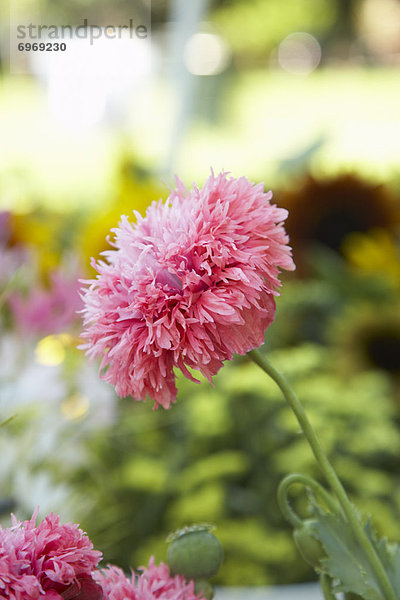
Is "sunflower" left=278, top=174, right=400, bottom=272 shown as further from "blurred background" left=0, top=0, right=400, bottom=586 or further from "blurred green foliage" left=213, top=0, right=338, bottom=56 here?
"blurred green foliage" left=213, top=0, right=338, bottom=56

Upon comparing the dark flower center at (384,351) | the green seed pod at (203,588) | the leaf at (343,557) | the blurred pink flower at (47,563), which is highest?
the blurred pink flower at (47,563)

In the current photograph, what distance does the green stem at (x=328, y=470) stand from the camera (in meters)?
0.28

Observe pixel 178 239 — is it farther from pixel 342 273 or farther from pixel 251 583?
pixel 342 273

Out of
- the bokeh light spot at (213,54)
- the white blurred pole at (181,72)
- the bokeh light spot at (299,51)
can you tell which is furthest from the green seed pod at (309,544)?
the bokeh light spot at (299,51)

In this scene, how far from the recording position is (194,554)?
12.4 inches

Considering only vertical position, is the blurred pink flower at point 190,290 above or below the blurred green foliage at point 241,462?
above

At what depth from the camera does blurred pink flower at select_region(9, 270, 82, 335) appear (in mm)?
792

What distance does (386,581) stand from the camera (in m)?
0.29

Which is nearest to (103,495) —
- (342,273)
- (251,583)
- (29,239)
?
(251,583)

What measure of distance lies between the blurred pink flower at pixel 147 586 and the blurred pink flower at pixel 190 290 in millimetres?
64

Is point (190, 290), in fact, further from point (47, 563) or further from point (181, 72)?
point (181, 72)

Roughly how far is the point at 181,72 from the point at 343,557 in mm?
1716

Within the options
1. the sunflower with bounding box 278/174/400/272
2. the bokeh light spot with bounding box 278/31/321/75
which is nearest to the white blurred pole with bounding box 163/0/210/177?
the sunflower with bounding box 278/174/400/272

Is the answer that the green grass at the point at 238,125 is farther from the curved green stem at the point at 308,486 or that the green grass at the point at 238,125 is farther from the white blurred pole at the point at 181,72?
the curved green stem at the point at 308,486
